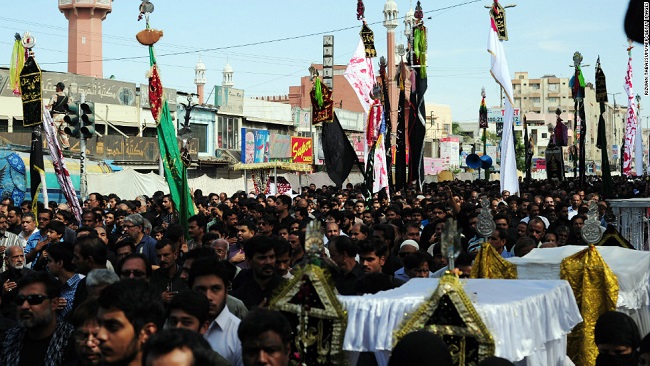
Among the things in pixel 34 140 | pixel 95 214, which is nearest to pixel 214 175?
pixel 34 140

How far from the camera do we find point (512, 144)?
2198 centimetres

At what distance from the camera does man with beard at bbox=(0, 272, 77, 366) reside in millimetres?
5789

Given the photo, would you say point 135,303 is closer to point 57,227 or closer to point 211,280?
point 211,280

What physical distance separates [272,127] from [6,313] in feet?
160

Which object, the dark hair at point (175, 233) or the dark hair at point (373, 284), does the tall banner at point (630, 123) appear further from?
the dark hair at point (373, 284)

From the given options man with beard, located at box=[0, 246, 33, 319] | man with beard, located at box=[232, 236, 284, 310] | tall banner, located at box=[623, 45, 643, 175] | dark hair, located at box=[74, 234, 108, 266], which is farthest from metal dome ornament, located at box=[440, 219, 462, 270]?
tall banner, located at box=[623, 45, 643, 175]

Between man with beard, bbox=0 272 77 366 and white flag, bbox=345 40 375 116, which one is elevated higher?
white flag, bbox=345 40 375 116

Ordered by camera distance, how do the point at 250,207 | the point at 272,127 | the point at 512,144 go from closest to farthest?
the point at 250,207 → the point at 512,144 → the point at 272,127

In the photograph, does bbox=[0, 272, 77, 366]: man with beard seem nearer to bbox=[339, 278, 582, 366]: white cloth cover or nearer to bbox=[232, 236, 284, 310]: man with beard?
bbox=[232, 236, 284, 310]: man with beard

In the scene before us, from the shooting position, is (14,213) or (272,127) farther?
(272,127)

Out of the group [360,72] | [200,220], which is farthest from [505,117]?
[200,220]

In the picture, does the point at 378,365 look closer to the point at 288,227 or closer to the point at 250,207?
the point at 288,227

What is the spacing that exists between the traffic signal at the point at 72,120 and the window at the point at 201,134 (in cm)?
3070

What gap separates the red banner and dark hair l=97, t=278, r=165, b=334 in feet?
159
